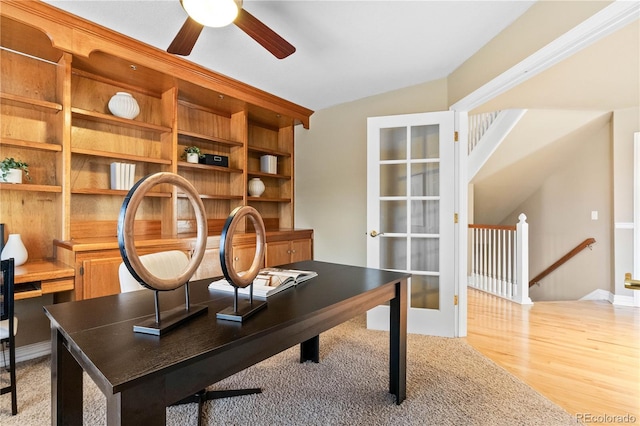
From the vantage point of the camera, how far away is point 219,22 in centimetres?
169

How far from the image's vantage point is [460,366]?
7.23 feet

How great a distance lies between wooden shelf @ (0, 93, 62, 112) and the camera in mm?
2090

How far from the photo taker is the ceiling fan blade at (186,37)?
173 centimetres

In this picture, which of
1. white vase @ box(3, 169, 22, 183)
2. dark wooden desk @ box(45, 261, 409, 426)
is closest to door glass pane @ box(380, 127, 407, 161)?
dark wooden desk @ box(45, 261, 409, 426)

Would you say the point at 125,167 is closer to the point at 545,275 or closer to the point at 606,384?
the point at 606,384

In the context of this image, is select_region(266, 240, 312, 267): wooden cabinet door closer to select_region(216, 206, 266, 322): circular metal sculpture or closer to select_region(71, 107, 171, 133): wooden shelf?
select_region(71, 107, 171, 133): wooden shelf

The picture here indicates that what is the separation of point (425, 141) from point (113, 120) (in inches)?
104

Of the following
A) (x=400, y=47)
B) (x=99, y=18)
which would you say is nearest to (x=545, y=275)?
(x=400, y=47)

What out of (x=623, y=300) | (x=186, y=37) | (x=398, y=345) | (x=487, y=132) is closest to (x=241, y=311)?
(x=398, y=345)

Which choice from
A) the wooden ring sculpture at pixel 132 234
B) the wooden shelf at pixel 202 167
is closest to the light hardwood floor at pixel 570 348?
the wooden ring sculpture at pixel 132 234

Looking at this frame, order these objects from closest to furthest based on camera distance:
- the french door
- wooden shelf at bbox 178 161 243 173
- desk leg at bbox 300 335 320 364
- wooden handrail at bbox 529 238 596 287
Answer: desk leg at bbox 300 335 320 364 → the french door → wooden shelf at bbox 178 161 243 173 → wooden handrail at bbox 529 238 596 287

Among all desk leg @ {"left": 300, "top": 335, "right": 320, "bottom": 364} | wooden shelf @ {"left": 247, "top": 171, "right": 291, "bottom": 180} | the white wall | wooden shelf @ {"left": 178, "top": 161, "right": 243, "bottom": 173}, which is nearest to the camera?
desk leg @ {"left": 300, "top": 335, "right": 320, "bottom": 364}

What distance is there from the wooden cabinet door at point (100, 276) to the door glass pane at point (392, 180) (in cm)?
227

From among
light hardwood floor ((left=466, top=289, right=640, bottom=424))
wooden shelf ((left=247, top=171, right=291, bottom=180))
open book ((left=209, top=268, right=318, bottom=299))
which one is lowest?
light hardwood floor ((left=466, top=289, right=640, bottom=424))
